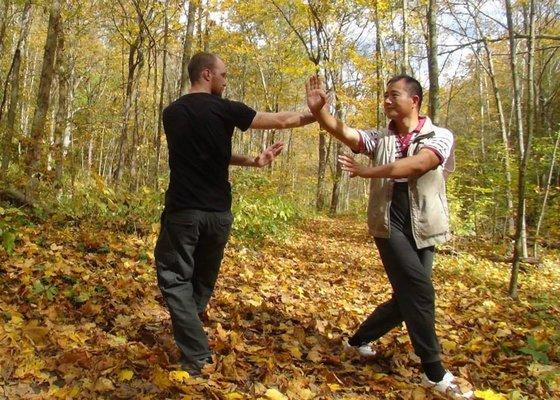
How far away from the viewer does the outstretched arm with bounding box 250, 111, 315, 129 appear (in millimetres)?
3109

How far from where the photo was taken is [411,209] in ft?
10.0

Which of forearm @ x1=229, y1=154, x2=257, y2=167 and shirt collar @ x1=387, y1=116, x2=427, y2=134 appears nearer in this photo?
shirt collar @ x1=387, y1=116, x2=427, y2=134

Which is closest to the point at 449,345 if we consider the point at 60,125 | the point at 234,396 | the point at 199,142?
the point at 234,396

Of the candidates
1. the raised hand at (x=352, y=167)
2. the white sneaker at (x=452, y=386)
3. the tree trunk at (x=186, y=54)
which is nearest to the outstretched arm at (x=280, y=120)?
the raised hand at (x=352, y=167)

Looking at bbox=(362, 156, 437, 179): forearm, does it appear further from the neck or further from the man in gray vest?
the neck

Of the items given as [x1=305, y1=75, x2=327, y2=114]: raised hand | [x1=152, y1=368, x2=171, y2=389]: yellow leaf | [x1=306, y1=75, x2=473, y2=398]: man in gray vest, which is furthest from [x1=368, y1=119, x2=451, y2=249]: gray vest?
[x1=152, y1=368, x2=171, y2=389]: yellow leaf

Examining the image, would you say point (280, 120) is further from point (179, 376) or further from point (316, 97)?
point (179, 376)

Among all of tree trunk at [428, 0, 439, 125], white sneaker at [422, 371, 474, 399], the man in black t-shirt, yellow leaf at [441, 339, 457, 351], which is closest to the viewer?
white sneaker at [422, 371, 474, 399]

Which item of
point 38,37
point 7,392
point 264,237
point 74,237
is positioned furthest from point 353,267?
point 38,37

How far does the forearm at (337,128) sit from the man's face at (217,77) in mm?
728

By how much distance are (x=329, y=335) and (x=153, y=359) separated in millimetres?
1699

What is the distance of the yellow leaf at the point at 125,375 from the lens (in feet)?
9.37

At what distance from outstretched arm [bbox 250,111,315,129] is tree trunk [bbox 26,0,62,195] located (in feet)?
16.6

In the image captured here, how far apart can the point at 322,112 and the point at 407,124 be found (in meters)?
0.65
